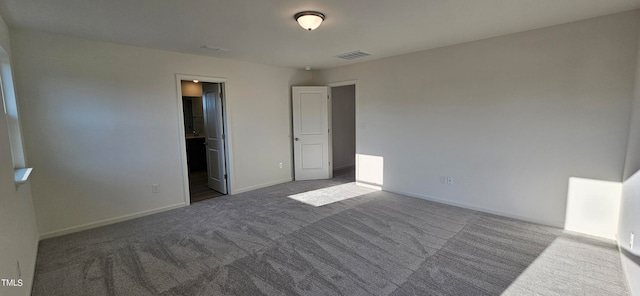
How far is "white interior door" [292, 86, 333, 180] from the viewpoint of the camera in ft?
19.0

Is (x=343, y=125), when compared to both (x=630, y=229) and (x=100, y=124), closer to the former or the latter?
(x=100, y=124)

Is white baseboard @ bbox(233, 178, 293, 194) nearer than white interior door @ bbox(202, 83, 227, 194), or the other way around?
white interior door @ bbox(202, 83, 227, 194)

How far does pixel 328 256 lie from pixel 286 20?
2.45 m

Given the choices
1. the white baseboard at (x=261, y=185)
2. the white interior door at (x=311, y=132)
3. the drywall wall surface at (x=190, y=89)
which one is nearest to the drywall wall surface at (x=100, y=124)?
the white baseboard at (x=261, y=185)

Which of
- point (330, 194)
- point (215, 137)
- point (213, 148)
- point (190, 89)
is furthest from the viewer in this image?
point (190, 89)

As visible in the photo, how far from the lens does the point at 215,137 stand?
5.12 m

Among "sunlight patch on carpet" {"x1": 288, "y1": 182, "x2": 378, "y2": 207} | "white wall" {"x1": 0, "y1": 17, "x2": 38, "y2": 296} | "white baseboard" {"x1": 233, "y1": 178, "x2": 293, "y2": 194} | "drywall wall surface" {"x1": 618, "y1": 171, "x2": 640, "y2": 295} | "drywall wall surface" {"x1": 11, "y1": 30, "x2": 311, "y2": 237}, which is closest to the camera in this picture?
"white wall" {"x1": 0, "y1": 17, "x2": 38, "y2": 296}

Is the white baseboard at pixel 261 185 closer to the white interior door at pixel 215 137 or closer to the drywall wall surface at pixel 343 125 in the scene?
the white interior door at pixel 215 137

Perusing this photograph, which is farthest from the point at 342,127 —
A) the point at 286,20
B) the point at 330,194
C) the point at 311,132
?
the point at 286,20

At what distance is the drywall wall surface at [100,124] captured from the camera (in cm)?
312

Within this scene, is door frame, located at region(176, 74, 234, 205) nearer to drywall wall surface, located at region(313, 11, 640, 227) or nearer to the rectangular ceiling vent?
the rectangular ceiling vent

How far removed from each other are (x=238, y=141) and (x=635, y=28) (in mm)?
5295

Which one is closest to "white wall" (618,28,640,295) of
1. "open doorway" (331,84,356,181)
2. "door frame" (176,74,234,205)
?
"open doorway" (331,84,356,181)

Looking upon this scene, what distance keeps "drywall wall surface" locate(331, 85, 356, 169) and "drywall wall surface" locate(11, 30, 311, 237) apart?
3.03 m
